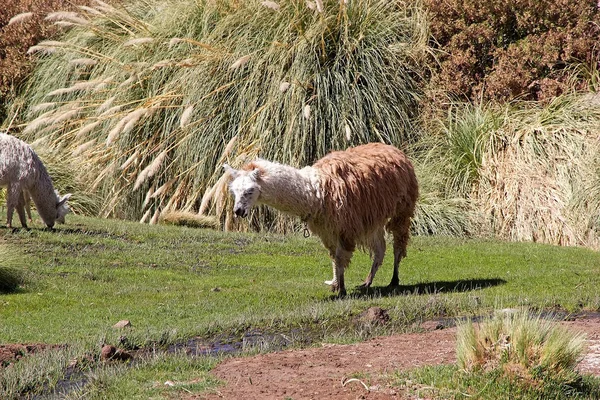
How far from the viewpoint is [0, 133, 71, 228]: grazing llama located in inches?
612

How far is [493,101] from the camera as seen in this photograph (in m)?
19.1

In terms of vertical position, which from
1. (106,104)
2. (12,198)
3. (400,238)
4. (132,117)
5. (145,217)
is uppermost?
(106,104)

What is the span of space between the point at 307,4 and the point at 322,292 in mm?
8445

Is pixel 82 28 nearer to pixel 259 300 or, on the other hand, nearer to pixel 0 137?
pixel 0 137

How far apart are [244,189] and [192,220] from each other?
7.38 meters

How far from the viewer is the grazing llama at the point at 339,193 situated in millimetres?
11070

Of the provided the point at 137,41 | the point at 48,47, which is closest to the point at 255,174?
the point at 137,41

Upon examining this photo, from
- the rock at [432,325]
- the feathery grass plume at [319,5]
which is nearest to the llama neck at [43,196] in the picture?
the feathery grass plume at [319,5]

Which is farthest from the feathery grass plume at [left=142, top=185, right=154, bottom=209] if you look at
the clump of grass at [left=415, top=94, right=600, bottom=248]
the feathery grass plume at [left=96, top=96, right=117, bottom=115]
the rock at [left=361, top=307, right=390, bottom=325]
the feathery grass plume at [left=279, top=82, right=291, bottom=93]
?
the rock at [left=361, top=307, right=390, bottom=325]

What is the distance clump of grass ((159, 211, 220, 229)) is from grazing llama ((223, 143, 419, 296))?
6.20m

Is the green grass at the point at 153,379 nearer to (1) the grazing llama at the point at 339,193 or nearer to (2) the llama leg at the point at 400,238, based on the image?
(1) the grazing llama at the point at 339,193

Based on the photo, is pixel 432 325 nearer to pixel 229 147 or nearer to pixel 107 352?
pixel 107 352

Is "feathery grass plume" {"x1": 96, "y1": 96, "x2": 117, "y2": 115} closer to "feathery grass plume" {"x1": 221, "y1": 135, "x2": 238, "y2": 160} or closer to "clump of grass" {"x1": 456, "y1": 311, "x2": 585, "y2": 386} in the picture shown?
"feathery grass plume" {"x1": 221, "y1": 135, "x2": 238, "y2": 160}

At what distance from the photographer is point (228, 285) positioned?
41.6 feet
